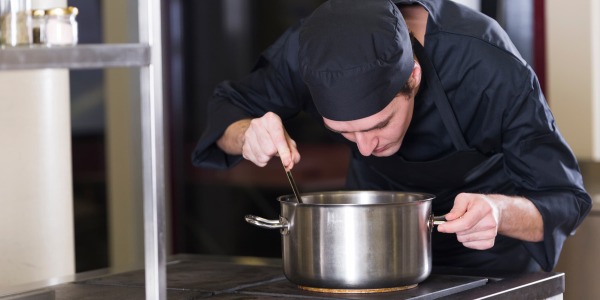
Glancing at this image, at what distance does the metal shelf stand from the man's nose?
0.73m

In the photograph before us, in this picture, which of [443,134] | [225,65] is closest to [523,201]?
[443,134]

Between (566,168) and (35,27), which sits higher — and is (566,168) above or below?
below

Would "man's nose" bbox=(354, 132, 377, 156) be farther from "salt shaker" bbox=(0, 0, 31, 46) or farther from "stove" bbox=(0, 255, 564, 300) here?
"salt shaker" bbox=(0, 0, 31, 46)

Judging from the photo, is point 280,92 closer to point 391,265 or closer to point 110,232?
point 391,265

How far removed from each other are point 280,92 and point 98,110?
9.40 ft

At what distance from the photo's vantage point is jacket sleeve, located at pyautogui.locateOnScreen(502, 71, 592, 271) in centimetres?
204

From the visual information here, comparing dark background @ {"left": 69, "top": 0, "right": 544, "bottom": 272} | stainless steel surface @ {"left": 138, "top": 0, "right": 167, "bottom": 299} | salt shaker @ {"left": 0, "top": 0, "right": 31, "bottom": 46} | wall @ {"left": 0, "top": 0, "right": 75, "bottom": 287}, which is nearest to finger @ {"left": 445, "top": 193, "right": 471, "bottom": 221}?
stainless steel surface @ {"left": 138, "top": 0, "right": 167, "bottom": 299}

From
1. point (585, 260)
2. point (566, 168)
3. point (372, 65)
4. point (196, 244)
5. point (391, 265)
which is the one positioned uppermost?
point (372, 65)

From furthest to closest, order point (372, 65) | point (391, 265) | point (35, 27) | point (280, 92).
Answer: point (280, 92) < point (372, 65) < point (391, 265) < point (35, 27)

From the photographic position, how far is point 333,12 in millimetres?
1999

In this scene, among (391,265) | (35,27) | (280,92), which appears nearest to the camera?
(35,27)

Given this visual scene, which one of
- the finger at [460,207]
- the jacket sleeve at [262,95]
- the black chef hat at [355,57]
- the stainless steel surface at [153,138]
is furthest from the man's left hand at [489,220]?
the jacket sleeve at [262,95]

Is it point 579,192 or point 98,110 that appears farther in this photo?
point 98,110

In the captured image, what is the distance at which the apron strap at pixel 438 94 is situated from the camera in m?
2.22
